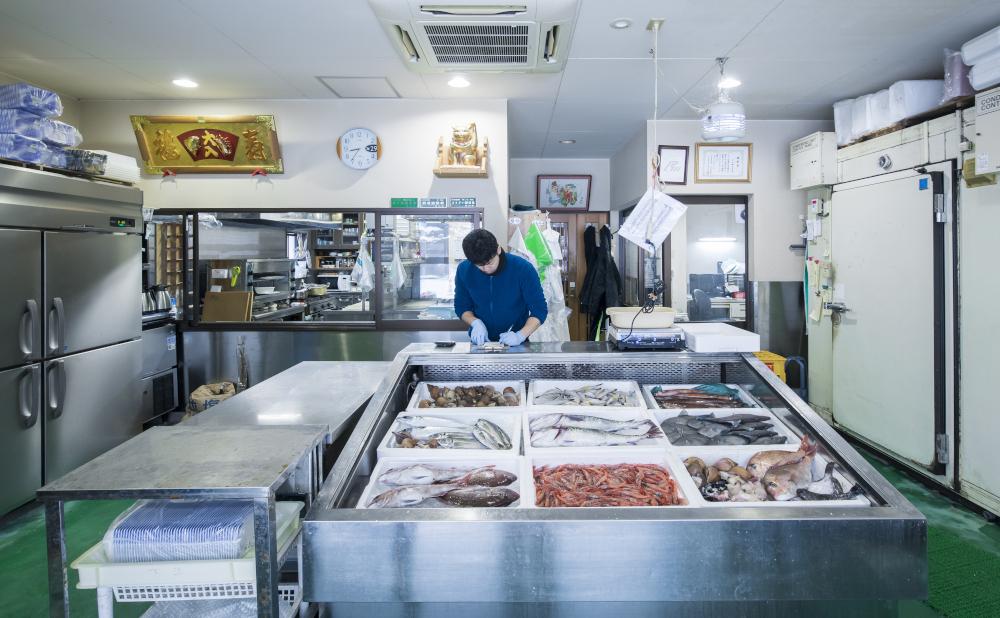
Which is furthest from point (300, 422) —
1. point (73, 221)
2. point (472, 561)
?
point (73, 221)

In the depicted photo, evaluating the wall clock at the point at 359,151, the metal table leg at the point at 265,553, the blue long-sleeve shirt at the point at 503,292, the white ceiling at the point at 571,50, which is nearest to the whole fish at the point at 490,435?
the metal table leg at the point at 265,553

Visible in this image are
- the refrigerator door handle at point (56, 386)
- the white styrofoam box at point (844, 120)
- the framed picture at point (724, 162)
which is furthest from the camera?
the framed picture at point (724, 162)

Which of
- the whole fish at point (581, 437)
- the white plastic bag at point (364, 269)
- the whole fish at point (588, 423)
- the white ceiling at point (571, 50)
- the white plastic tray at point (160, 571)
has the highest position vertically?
the white ceiling at point (571, 50)

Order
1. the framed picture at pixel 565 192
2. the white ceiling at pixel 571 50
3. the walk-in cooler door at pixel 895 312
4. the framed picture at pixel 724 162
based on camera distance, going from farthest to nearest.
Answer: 1. the framed picture at pixel 565 192
2. the framed picture at pixel 724 162
3. the walk-in cooler door at pixel 895 312
4. the white ceiling at pixel 571 50

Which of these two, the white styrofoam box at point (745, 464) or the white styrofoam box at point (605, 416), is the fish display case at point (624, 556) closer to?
the white styrofoam box at point (745, 464)

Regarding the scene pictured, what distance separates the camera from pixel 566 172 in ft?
24.4

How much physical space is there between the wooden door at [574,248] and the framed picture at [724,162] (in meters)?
2.32

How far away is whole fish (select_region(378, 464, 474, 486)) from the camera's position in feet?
5.07

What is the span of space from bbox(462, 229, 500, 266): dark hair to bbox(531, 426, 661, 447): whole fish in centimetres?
123

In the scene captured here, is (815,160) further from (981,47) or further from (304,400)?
(304,400)

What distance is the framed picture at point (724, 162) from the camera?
5141 mm

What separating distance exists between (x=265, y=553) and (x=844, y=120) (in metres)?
5.03

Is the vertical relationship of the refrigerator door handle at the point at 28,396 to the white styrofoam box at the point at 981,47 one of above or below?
below

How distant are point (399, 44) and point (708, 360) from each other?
2.22 metres
